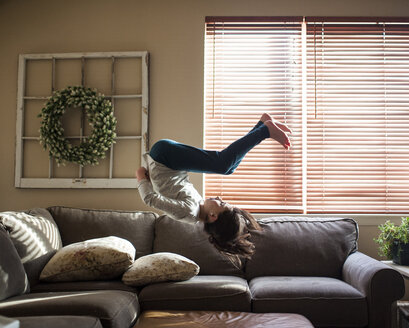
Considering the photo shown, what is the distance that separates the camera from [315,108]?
12.8 ft

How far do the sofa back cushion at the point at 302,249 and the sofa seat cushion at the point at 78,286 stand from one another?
3.10 ft

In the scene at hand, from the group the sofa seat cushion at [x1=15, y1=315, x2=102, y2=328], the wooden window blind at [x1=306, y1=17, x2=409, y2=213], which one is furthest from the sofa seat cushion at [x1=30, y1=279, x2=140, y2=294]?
the wooden window blind at [x1=306, y1=17, x2=409, y2=213]

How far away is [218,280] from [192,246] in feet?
1.47

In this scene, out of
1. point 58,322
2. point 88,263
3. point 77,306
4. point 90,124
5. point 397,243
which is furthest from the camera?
point 90,124

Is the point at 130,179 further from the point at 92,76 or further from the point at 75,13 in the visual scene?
the point at 75,13

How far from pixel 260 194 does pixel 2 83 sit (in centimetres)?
246

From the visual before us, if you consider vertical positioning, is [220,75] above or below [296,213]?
above

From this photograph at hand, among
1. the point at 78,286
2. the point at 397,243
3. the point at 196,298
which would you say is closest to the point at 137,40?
the point at 78,286

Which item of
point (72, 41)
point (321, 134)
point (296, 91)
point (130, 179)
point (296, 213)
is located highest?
point (72, 41)

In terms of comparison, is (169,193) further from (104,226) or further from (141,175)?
(104,226)

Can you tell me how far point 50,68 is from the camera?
13.1ft

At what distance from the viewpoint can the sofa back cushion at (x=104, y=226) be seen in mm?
3416

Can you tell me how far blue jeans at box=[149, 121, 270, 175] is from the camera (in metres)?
2.44

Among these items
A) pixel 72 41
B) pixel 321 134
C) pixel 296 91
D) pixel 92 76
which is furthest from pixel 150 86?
pixel 321 134
